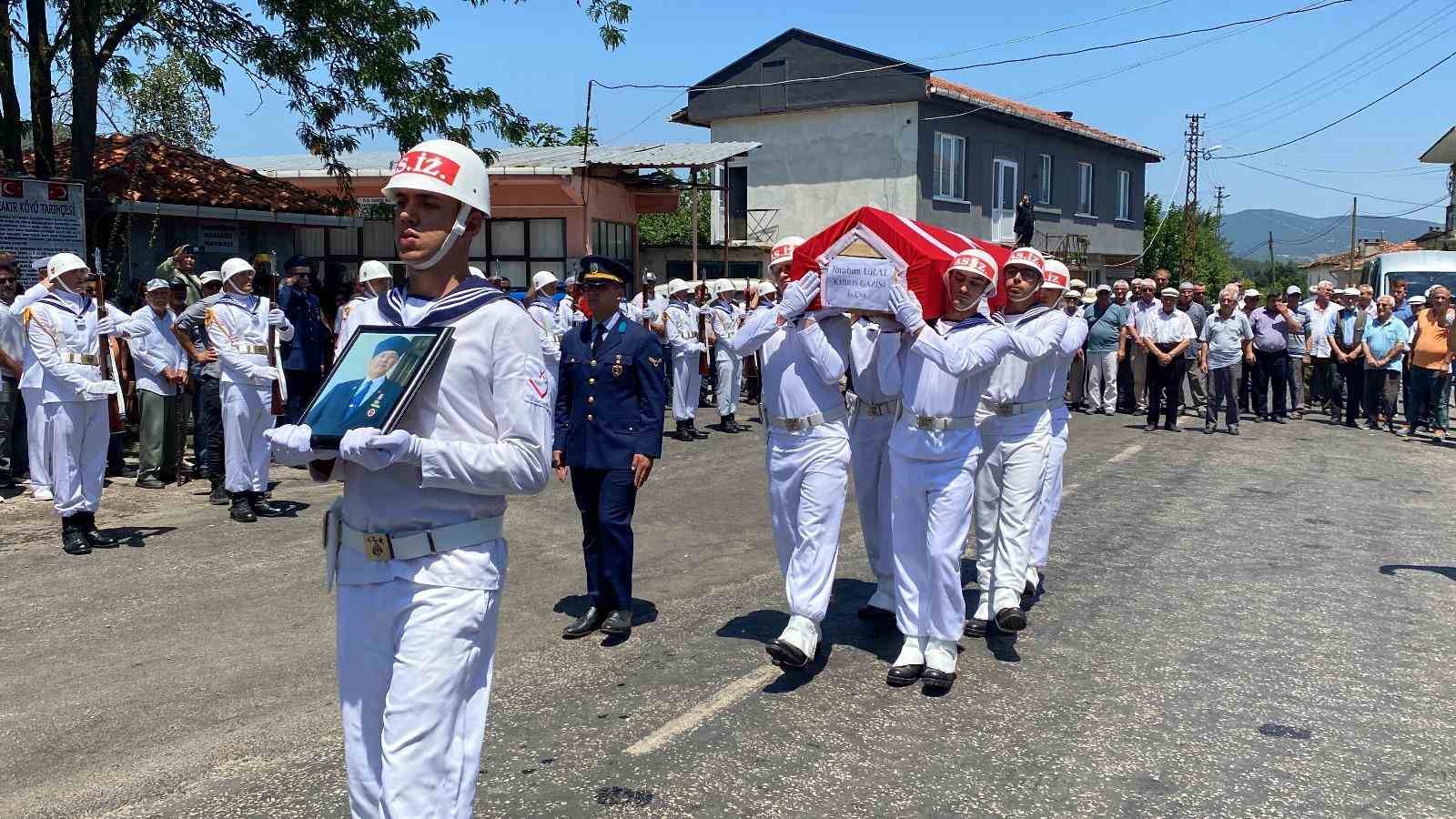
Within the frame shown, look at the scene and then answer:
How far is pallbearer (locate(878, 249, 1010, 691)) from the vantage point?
5625mm

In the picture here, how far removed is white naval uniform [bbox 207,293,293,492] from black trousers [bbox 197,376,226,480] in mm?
819

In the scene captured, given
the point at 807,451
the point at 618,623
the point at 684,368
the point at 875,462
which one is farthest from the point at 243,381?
the point at 684,368

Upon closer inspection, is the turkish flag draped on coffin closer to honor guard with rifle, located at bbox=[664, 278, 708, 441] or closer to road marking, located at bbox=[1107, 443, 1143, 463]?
road marking, located at bbox=[1107, 443, 1143, 463]

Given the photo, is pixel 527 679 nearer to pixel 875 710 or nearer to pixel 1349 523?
pixel 875 710

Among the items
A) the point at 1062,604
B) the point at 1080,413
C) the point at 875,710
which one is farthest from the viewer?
the point at 1080,413

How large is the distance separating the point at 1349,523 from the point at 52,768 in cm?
956

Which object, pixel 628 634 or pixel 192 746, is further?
pixel 628 634

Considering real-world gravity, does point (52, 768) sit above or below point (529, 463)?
below

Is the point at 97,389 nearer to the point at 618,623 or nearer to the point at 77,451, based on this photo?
the point at 77,451

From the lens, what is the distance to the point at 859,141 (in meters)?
31.6

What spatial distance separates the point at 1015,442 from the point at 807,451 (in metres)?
1.47

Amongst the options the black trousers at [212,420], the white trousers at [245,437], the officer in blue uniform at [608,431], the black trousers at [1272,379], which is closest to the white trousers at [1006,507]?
the officer in blue uniform at [608,431]

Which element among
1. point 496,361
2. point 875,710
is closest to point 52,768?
point 496,361

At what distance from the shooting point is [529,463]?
3.16m
